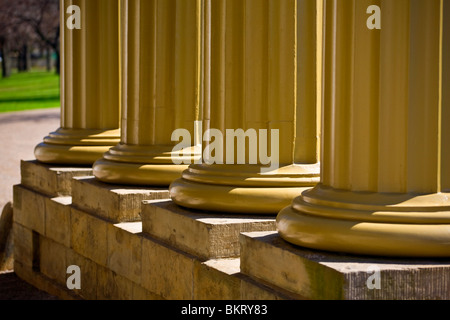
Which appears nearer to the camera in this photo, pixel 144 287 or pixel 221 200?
pixel 221 200

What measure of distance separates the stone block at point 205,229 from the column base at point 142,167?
80.6 inches

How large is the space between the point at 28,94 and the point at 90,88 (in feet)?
250

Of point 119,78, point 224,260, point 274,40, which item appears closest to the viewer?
point 224,260

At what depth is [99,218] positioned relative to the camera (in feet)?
47.9

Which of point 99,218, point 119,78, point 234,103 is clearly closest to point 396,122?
point 234,103

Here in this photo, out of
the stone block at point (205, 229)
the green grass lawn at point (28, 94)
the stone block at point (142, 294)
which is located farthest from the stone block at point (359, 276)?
the green grass lawn at point (28, 94)

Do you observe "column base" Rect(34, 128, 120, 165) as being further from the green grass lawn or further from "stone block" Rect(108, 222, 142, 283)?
the green grass lawn

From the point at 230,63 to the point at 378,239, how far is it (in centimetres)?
461

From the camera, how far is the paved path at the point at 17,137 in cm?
3385

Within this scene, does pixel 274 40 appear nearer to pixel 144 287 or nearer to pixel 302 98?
pixel 302 98

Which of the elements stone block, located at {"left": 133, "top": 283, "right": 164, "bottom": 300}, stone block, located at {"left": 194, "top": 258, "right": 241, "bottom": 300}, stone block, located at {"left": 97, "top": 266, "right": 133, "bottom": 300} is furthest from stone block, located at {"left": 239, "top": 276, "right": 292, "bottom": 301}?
stone block, located at {"left": 97, "top": 266, "right": 133, "bottom": 300}

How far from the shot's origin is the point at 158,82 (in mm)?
14977

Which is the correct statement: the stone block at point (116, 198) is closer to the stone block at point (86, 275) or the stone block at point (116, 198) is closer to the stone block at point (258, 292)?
the stone block at point (86, 275)

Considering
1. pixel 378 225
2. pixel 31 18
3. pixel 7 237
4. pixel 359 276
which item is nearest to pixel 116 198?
pixel 378 225
